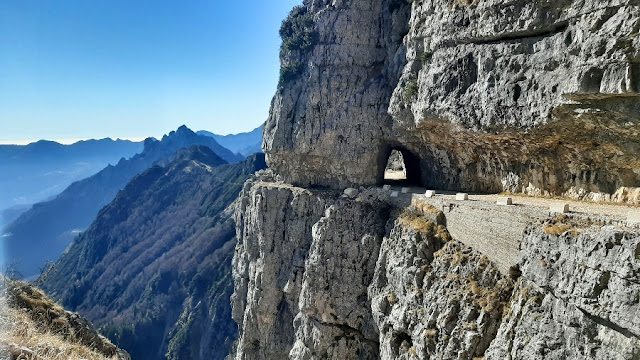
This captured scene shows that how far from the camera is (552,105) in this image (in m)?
21.1

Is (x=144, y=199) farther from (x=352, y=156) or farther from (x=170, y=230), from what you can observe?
(x=352, y=156)

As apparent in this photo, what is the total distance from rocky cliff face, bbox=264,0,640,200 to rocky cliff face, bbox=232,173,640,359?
586cm

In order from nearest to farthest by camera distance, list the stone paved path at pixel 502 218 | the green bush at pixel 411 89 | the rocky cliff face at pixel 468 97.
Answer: the rocky cliff face at pixel 468 97 < the stone paved path at pixel 502 218 < the green bush at pixel 411 89

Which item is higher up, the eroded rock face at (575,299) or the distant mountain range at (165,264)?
the eroded rock face at (575,299)

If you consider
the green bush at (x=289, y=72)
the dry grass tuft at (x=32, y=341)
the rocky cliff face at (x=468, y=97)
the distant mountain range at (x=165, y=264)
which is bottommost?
the distant mountain range at (x=165, y=264)

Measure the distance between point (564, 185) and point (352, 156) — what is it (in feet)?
68.3

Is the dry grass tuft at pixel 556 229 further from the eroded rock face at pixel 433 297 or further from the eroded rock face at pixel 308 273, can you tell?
the eroded rock face at pixel 308 273

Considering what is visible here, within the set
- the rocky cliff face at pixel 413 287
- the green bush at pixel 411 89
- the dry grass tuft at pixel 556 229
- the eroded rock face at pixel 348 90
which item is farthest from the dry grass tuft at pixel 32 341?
the eroded rock face at pixel 348 90

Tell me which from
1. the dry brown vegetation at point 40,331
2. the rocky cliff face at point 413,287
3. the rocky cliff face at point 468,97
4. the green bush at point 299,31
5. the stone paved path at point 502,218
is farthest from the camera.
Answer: the green bush at point 299,31

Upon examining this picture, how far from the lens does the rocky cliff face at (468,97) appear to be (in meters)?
19.2

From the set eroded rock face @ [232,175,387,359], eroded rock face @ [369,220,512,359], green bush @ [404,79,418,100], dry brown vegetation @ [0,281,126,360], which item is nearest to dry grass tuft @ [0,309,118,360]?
dry brown vegetation @ [0,281,126,360]

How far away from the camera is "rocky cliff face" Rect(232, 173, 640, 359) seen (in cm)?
1509

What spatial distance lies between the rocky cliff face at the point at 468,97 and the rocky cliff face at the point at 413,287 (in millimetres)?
5862

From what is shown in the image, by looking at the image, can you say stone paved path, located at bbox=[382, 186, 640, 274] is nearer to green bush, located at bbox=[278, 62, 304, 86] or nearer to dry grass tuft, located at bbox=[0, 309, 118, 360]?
dry grass tuft, located at bbox=[0, 309, 118, 360]
